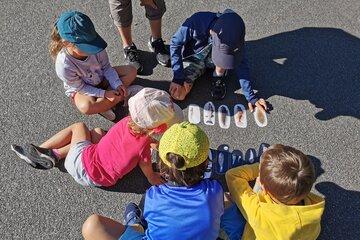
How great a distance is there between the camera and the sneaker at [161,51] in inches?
134

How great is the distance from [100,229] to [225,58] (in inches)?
50.1

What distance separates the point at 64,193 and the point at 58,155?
0.24 m

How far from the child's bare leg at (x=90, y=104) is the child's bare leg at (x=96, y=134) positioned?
0.13 meters

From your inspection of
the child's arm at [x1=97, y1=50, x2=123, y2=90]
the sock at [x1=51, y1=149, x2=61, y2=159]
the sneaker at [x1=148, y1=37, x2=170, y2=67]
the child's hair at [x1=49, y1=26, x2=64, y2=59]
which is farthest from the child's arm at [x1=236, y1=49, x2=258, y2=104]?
the sock at [x1=51, y1=149, x2=61, y2=159]

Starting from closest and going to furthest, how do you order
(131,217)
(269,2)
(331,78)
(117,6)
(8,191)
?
(131,217), (8,191), (117,6), (331,78), (269,2)

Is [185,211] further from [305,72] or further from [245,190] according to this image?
[305,72]

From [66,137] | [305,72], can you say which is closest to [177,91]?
[66,137]

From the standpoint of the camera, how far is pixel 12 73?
338cm

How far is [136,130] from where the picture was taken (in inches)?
98.5

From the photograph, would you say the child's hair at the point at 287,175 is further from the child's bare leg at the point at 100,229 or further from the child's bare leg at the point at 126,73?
the child's bare leg at the point at 126,73

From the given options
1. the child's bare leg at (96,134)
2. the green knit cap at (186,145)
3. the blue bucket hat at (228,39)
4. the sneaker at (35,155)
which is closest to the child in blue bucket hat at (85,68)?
the child's bare leg at (96,134)

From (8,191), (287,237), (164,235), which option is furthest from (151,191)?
(8,191)

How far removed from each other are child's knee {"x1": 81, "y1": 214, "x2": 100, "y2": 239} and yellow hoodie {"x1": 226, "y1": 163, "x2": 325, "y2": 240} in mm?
753

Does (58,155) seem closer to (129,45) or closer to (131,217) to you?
(131,217)
